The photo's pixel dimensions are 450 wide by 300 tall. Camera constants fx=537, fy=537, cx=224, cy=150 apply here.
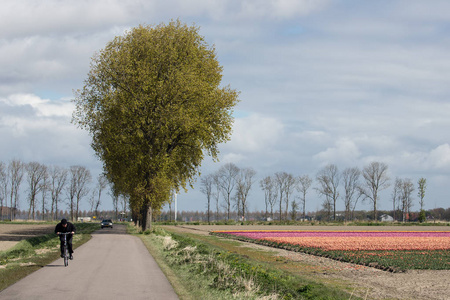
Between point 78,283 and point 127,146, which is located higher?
point 127,146

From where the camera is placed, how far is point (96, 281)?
642 inches

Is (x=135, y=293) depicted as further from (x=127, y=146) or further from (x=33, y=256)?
(x=127, y=146)

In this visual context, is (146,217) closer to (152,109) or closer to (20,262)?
(152,109)

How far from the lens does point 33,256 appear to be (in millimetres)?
24656

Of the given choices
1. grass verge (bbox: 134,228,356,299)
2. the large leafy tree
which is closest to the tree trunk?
the large leafy tree

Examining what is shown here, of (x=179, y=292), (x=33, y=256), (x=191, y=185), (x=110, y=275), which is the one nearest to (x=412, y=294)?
(x=179, y=292)

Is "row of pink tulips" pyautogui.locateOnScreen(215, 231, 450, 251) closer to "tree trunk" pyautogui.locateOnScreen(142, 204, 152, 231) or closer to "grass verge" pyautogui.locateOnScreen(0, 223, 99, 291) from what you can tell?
"tree trunk" pyautogui.locateOnScreen(142, 204, 152, 231)

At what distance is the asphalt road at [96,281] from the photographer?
13.7 meters

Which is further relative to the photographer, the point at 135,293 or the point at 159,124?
the point at 159,124

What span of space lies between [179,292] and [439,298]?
7.55 metres

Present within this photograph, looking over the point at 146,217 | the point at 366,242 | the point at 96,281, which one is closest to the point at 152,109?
the point at 146,217

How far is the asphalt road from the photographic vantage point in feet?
45.1

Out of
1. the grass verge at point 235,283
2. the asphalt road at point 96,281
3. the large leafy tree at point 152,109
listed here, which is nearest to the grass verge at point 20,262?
the asphalt road at point 96,281

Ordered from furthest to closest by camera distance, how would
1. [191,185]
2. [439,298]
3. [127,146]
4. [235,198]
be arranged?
[235,198]
[191,185]
[127,146]
[439,298]
